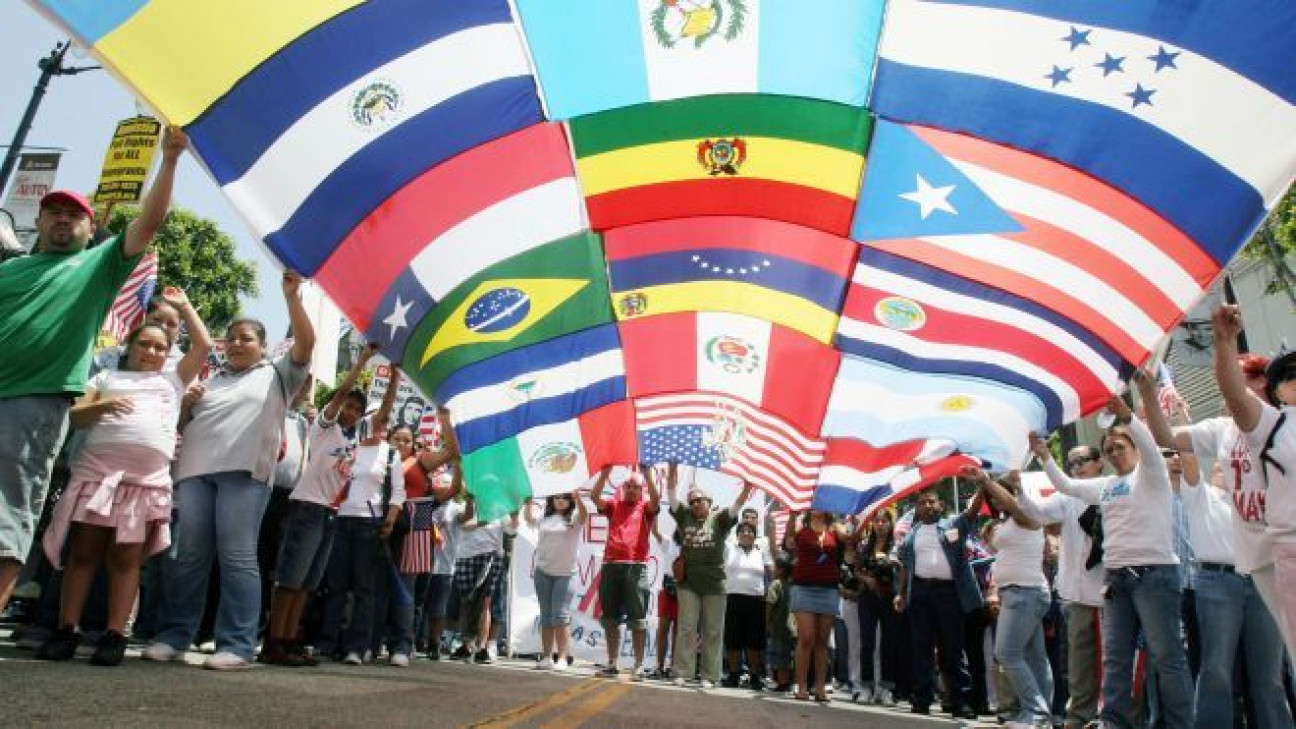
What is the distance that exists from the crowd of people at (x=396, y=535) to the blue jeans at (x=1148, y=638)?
1 centimetres

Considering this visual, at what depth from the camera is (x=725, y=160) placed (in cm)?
632

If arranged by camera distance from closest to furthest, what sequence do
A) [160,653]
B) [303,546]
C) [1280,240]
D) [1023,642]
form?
1. [160,653]
2. [303,546]
3. [1023,642]
4. [1280,240]

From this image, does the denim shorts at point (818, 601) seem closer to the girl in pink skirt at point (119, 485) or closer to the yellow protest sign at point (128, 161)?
the girl in pink skirt at point (119, 485)

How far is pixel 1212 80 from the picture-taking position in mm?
4457

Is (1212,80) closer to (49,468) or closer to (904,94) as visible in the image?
(904,94)

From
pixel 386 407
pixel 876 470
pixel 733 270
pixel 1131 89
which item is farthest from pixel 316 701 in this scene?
pixel 876 470

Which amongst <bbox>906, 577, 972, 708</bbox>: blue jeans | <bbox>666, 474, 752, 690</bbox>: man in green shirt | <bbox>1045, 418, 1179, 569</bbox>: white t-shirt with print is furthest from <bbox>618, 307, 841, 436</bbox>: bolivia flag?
<bbox>1045, 418, 1179, 569</bbox>: white t-shirt with print

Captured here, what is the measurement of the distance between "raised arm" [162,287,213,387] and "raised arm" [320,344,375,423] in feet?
3.37

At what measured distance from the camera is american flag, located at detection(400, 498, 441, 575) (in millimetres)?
7008

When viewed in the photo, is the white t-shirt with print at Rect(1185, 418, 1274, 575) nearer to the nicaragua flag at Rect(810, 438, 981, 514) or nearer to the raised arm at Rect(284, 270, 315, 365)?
the nicaragua flag at Rect(810, 438, 981, 514)

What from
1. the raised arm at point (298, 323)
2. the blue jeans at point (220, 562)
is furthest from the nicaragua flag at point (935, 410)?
the blue jeans at point (220, 562)

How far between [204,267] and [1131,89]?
97.5 feet

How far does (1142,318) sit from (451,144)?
4.84 metres

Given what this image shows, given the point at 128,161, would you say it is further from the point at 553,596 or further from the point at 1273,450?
the point at 1273,450
